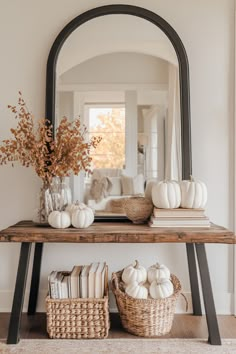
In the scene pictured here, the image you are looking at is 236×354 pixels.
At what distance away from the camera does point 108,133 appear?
2.42 m

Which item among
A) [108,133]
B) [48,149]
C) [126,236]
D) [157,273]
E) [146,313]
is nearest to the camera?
[126,236]

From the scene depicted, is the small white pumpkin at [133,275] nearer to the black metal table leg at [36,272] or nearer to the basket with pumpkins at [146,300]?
the basket with pumpkins at [146,300]

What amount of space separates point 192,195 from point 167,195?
15 cm

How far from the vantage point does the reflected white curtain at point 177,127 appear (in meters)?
2.39

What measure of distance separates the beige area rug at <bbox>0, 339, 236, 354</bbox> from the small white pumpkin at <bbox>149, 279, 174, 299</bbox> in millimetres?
259

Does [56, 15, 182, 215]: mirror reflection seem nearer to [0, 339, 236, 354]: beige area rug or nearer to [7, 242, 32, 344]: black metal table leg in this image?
[7, 242, 32, 344]: black metal table leg

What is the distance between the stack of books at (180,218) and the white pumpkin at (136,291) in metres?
0.36

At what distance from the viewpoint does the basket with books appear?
2.07 metres

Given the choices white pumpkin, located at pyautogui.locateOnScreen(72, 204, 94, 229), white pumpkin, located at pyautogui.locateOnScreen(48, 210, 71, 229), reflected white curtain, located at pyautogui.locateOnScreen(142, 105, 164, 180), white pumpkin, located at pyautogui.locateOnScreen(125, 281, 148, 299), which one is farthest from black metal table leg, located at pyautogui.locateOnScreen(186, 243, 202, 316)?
white pumpkin, located at pyautogui.locateOnScreen(48, 210, 71, 229)

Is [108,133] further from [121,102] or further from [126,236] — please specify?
[126,236]

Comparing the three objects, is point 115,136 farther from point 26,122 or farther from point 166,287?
point 166,287

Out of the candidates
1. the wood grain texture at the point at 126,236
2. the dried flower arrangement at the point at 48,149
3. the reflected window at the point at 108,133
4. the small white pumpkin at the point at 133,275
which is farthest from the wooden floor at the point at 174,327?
the reflected window at the point at 108,133

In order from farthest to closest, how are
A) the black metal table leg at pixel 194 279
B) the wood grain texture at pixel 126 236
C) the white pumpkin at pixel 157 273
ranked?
the black metal table leg at pixel 194 279
the white pumpkin at pixel 157 273
the wood grain texture at pixel 126 236

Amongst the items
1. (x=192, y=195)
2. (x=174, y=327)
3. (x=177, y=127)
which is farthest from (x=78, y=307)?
(x=177, y=127)
